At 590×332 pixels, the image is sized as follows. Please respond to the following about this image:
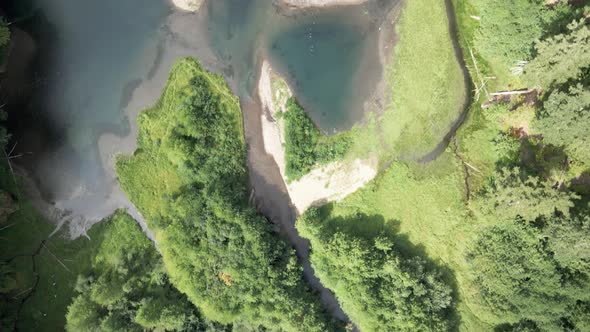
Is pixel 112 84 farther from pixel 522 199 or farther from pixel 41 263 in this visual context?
pixel 522 199

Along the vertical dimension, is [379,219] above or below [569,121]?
below

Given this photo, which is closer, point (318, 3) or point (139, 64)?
point (318, 3)

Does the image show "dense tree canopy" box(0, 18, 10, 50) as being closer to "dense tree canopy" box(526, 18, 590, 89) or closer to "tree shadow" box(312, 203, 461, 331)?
"tree shadow" box(312, 203, 461, 331)

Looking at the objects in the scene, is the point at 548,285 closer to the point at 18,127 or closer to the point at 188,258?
the point at 188,258

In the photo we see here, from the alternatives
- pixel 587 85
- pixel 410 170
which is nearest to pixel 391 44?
pixel 410 170

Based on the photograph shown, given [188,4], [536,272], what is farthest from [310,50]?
[536,272]

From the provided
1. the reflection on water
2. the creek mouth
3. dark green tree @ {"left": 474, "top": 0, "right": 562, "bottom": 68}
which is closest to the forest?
dark green tree @ {"left": 474, "top": 0, "right": 562, "bottom": 68}

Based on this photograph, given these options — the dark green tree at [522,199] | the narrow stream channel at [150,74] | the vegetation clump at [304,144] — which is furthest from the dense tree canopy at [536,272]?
the vegetation clump at [304,144]
